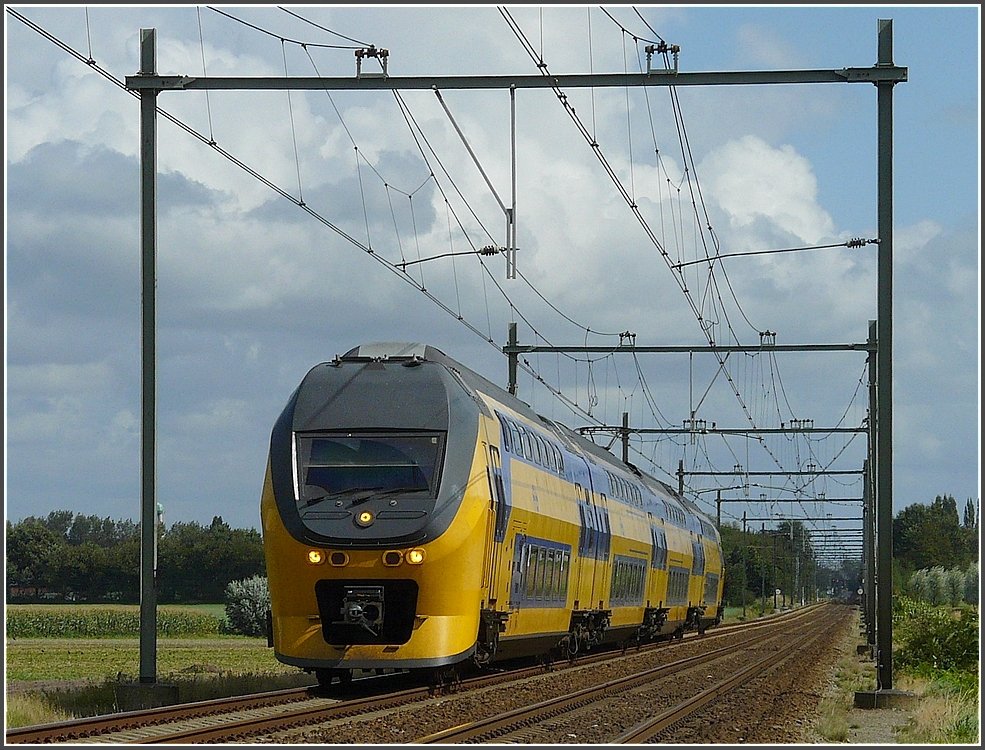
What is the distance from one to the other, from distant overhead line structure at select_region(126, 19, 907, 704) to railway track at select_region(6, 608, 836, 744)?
7.80ft

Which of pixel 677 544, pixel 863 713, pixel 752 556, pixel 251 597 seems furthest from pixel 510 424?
pixel 752 556

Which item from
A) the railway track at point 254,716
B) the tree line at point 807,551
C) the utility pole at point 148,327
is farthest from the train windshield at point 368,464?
the tree line at point 807,551

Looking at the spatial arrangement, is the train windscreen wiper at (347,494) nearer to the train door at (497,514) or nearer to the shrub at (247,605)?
the train door at (497,514)

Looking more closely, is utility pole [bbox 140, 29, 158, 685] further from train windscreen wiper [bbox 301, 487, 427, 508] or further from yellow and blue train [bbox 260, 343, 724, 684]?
train windscreen wiper [bbox 301, 487, 427, 508]

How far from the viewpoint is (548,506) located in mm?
25578

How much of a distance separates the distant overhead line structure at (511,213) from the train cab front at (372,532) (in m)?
1.81

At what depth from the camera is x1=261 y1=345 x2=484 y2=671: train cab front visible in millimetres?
19953

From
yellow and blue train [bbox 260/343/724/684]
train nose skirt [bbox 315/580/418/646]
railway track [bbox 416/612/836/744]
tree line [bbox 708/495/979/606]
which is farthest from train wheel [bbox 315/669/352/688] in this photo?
tree line [bbox 708/495/979/606]

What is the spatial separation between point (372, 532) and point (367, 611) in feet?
3.22

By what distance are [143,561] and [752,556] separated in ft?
372

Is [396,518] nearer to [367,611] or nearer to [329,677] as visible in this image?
[367,611]

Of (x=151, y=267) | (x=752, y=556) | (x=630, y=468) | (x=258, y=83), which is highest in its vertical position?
(x=258, y=83)

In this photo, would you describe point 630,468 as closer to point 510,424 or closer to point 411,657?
point 510,424

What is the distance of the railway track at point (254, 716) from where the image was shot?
1551cm
